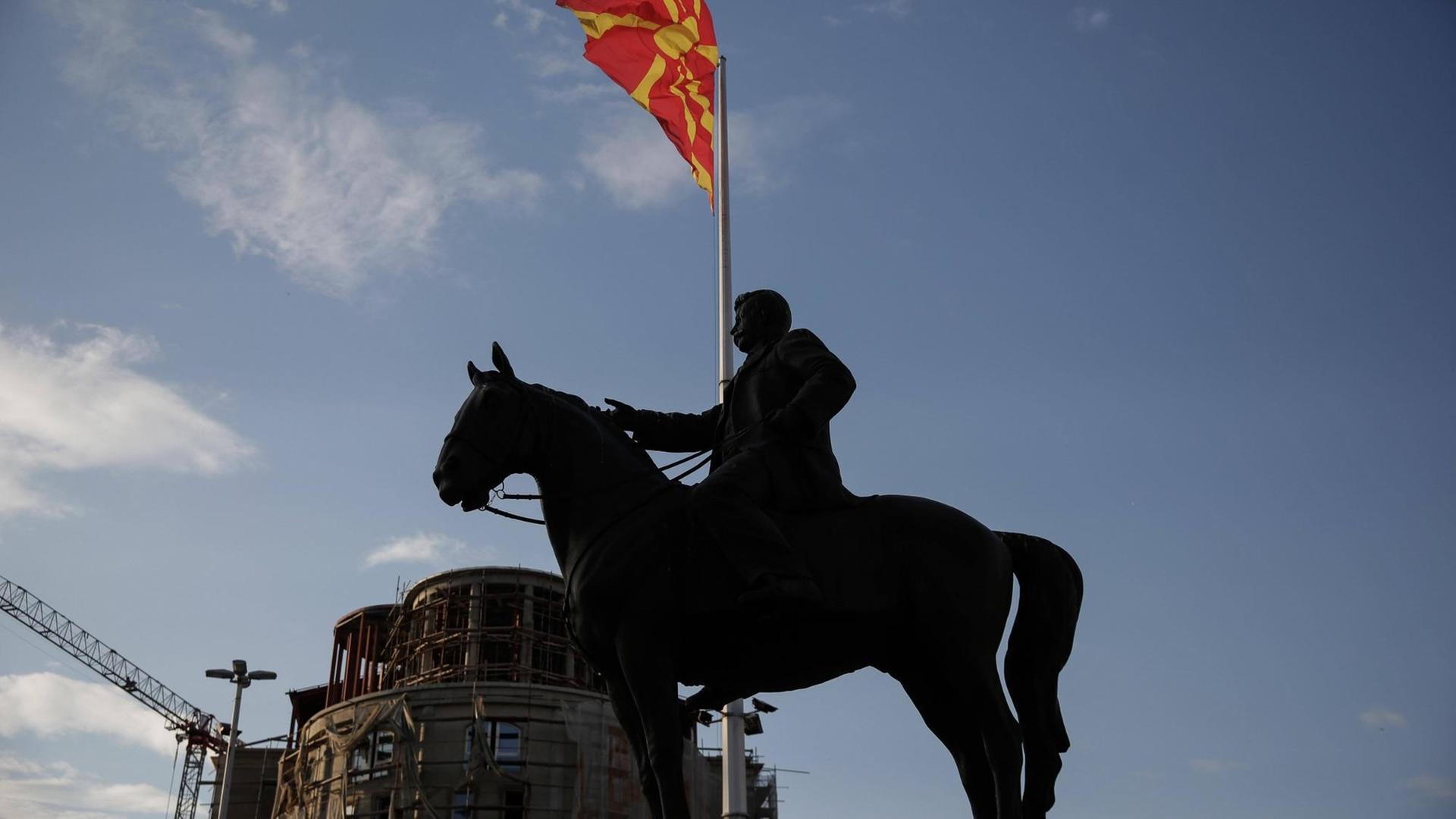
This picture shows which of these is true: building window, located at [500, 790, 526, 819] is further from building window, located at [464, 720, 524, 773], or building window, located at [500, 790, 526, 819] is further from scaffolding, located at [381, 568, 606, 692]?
scaffolding, located at [381, 568, 606, 692]

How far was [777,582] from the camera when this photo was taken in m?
6.25

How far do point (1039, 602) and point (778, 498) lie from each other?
1.52 meters

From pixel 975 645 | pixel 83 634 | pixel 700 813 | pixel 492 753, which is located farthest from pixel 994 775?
pixel 83 634

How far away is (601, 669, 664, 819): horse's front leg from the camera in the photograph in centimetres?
645

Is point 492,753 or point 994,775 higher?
point 492,753

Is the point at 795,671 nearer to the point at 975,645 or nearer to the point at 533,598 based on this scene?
the point at 975,645

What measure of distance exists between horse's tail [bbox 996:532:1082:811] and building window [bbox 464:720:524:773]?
46799 millimetres

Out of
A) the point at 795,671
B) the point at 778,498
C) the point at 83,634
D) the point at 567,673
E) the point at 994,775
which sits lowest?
the point at 994,775

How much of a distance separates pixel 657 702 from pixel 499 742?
48036mm

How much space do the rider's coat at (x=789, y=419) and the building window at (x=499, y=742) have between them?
46.1 metres

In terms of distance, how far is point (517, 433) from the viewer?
6.71 meters

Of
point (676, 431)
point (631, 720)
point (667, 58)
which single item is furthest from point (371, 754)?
point (631, 720)

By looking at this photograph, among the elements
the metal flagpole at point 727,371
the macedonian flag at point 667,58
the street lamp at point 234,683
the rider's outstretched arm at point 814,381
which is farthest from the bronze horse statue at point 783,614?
the street lamp at point 234,683

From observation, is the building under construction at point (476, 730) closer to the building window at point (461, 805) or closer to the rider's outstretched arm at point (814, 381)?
the building window at point (461, 805)
